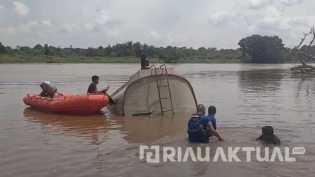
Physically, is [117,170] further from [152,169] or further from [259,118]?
[259,118]

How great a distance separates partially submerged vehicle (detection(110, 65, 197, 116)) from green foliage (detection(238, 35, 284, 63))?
98467 mm

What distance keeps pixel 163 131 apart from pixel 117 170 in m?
5.46

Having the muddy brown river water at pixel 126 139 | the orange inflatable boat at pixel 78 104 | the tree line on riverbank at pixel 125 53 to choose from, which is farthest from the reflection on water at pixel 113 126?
the tree line on riverbank at pixel 125 53

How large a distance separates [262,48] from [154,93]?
10225 centimetres

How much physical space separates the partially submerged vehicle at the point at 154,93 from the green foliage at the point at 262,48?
98467 millimetres

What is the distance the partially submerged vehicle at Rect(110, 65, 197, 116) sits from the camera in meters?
19.5

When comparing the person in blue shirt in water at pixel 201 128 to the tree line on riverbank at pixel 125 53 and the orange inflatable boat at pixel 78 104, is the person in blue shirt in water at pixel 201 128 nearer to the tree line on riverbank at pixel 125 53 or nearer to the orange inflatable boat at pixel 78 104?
the orange inflatable boat at pixel 78 104

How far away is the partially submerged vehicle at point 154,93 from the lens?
64.1 feet

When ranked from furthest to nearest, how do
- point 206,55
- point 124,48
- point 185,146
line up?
point 206,55
point 124,48
point 185,146

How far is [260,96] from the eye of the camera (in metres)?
29.3

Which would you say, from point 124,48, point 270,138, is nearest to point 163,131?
point 270,138

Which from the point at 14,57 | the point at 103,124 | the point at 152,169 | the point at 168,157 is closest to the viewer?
the point at 152,169

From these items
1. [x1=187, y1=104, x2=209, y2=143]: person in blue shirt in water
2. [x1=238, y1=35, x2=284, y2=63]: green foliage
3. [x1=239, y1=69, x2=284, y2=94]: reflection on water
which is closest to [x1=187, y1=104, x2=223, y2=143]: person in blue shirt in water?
[x1=187, y1=104, x2=209, y2=143]: person in blue shirt in water

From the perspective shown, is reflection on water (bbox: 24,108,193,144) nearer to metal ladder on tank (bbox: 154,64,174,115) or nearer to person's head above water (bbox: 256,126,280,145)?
metal ladder on tank (bbox: 154,64,174,115)
